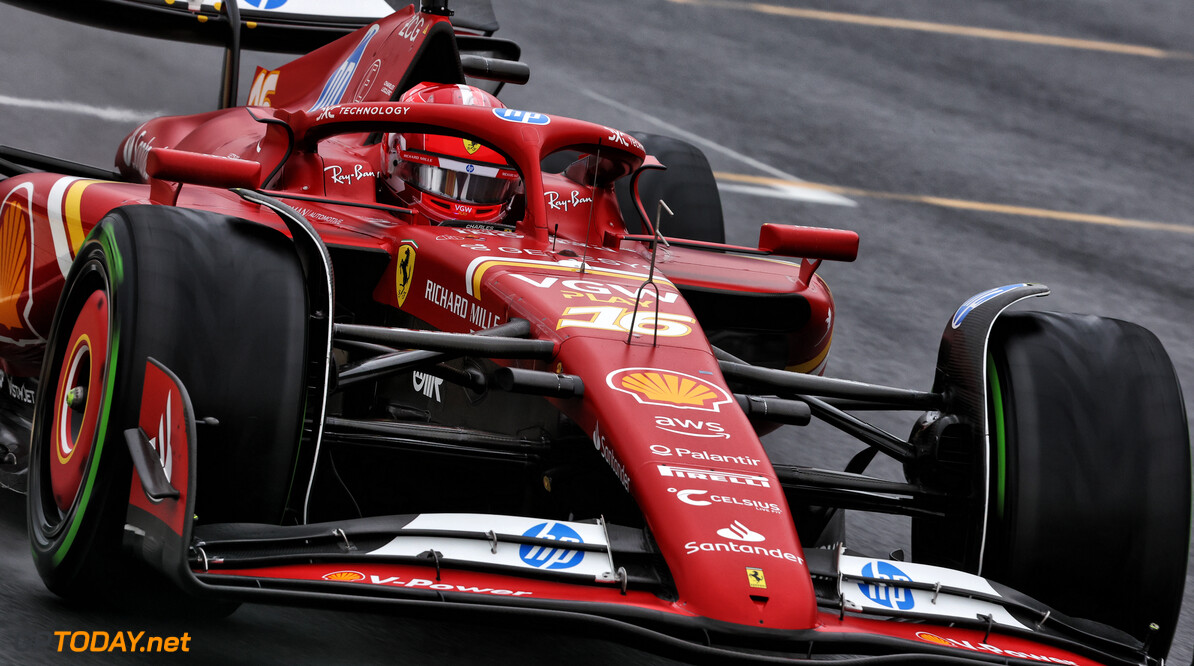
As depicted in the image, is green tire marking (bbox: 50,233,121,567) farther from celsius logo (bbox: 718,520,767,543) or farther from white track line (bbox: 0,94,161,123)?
white track line (bbox: 0,94,161,123)

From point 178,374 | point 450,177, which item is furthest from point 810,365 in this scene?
point 178,374

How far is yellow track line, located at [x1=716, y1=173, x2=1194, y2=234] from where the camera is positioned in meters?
10.5

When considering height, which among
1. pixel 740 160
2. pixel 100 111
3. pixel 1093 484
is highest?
pixel 1093 484

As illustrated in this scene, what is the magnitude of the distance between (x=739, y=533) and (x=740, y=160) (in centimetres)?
790

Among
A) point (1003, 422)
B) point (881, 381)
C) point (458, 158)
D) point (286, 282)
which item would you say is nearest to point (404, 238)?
point (458, 158)

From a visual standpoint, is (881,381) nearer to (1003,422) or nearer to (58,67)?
(1003,422)

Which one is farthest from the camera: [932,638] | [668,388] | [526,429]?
[526,429]

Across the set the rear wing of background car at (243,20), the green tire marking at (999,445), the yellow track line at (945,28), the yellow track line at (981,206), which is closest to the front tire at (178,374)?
the green tire marking at (999,445)

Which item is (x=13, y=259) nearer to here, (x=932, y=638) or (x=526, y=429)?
(x=526, y=429)

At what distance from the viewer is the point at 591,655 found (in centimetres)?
388

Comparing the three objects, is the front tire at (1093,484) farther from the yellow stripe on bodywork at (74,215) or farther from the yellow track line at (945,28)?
the yellow track line at (945,28)

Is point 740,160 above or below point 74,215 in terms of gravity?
below

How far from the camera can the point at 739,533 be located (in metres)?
3.28

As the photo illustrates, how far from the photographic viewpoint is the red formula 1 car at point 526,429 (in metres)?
3.17
